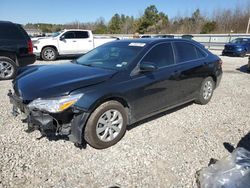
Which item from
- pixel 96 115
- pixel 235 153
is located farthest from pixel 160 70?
pixel 235 153

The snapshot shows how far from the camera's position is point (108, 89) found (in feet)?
10.4

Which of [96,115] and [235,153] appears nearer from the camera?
[235,153]

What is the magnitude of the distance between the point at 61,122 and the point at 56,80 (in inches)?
25.0

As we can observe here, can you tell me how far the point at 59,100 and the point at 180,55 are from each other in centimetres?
268

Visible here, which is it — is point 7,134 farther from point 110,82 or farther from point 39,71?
point 110,82

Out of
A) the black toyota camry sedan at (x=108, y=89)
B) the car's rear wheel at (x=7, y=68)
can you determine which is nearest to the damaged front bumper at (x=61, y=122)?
the black toyota camry sedan at (x=108, y=89)

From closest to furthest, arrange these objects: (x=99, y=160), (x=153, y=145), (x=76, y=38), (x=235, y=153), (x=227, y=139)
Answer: (x=235, y=153)
(x=99, y=160)
(x=153, y=145)
(x=227, y=139)
(x=76, y=38)

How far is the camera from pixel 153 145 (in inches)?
138

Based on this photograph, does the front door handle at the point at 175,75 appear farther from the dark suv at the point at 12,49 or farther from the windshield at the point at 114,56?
the dark suv at the point at 12,49

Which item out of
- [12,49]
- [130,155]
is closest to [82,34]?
[12,49]

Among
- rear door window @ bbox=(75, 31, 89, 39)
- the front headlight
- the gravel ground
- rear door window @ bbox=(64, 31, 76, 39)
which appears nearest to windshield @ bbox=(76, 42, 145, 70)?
the front headlight

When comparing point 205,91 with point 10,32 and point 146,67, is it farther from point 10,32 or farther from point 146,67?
point 10,32

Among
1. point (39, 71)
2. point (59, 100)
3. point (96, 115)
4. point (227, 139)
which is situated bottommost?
point (227, 139)

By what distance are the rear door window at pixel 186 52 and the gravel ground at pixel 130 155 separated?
3.92 feet
